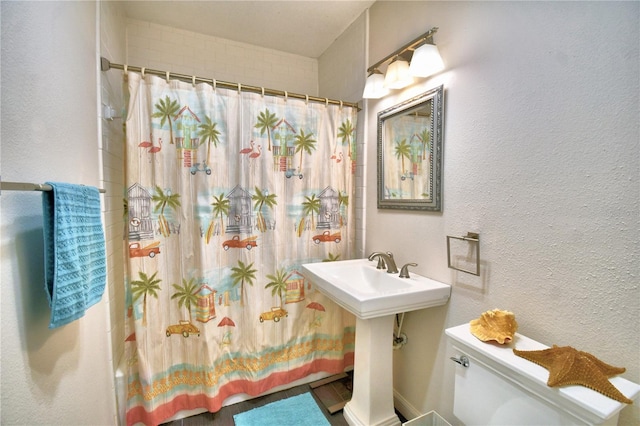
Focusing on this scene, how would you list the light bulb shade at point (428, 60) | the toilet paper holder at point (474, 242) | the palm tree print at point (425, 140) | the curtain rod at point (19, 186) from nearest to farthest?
the curtain rod at point (19, 186), the toilet paper holder at point (474, 242), the light bulb shade at point (428, 60), the palm tree print at point (425, 140)

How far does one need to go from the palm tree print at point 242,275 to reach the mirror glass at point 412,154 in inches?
38.0

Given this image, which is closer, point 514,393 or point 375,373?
point 514,393

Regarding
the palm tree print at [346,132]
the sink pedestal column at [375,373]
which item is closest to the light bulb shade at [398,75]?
the palm tree print at [346,132]

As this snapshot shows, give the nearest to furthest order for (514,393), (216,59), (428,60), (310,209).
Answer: (514,393), (428,60), (310,209), (216,59)

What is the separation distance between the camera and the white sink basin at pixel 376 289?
1.17 m

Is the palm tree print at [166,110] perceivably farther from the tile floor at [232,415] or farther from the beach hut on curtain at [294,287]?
the tile floor at [232,415]

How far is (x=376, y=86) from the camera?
1.66 m

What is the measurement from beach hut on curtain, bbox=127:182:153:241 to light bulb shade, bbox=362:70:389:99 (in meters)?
1.47

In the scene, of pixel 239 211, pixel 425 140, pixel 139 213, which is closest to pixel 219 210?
pixel 239 211

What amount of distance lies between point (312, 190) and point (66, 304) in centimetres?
134

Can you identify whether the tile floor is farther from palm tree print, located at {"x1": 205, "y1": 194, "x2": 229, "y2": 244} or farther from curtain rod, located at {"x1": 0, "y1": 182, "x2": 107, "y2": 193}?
curtain rod, located at {"x1": 0, "y1": 182, "x2": 107, "y2": 193}

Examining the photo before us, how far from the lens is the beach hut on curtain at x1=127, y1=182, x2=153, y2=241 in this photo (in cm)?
140

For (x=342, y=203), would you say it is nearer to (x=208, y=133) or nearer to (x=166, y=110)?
(x=208, y=133)

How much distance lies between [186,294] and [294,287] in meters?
0.67
